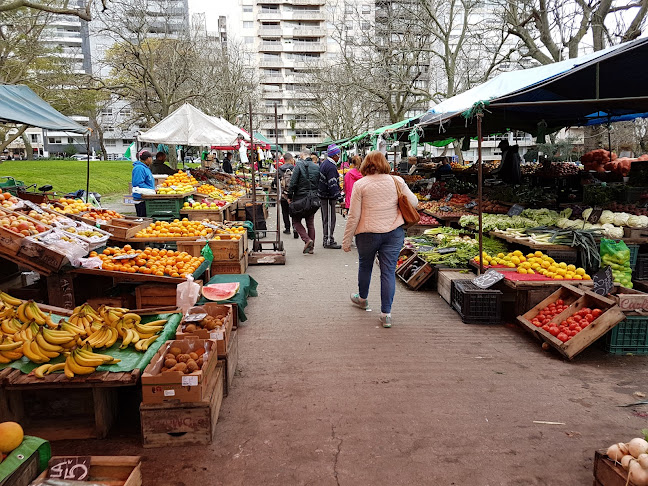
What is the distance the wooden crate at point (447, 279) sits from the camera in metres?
6.48

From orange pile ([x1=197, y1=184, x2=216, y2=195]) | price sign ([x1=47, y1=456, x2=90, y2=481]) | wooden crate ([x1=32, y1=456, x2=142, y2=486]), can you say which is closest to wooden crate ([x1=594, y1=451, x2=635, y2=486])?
wooden crate ([x1=32, y1=456, x2=142, y2=486])

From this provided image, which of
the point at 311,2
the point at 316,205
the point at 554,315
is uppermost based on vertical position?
the point at 311,2

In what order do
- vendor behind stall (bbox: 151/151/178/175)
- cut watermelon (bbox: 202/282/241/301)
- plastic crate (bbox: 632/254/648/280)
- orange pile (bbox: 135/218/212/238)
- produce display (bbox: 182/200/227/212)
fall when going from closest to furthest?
1. cut watermelon (bbox: 202/282/241/301)
2. plastic crate (bbox: 632/254/648/280)
3. orange pile (bbox: 135/218/212/238)
4. produce display (bbox: 182/200/227/212)
5. vendor behind stall (bbox: 151/151/178/175)

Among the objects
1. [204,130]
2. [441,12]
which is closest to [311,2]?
[441,12]

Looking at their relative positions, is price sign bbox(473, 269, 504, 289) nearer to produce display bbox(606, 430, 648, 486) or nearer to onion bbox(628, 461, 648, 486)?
produce display bbox(606, 430, 648, 486)

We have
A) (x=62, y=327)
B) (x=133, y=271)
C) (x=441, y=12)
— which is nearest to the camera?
(x=62, y=327)

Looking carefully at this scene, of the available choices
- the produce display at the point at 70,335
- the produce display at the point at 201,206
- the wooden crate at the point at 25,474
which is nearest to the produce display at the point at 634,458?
the wooden crate at the point at 25,474

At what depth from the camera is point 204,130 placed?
11102mm

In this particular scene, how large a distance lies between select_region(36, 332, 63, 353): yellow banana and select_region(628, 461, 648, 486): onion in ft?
12.8

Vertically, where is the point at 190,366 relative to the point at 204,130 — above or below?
below

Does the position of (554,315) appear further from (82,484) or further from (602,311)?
(82,484)

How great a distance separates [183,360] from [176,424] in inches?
18.3

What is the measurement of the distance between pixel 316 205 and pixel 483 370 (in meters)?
6.04

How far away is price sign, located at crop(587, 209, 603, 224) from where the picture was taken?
Answer: 24.1 ft
